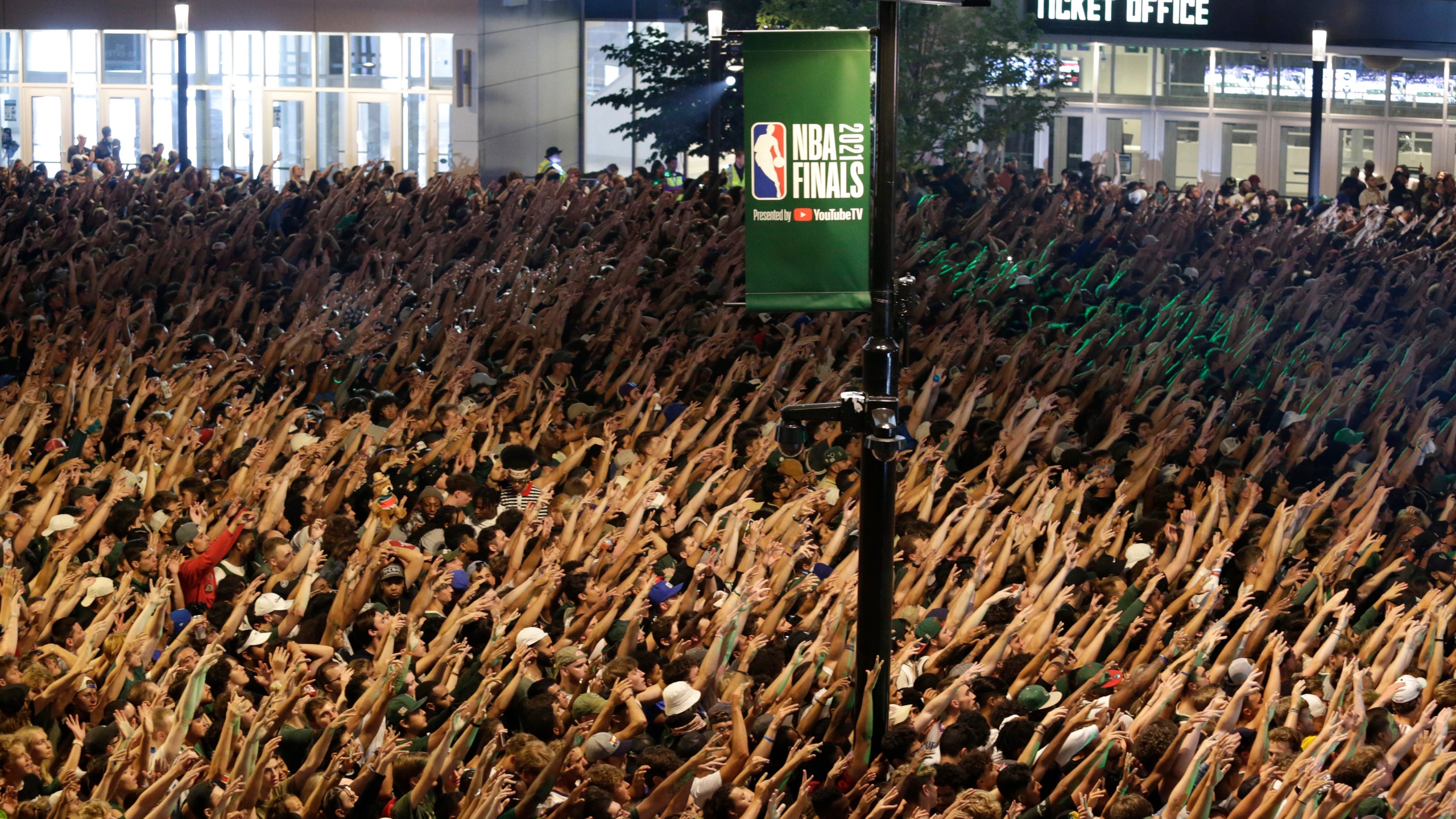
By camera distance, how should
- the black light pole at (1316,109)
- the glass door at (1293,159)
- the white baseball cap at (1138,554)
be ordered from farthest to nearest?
the glass door at (1293,159)
the black light pole at (1316,109)
the white baseball cap at (1138,554)

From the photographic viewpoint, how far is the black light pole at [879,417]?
8078mm

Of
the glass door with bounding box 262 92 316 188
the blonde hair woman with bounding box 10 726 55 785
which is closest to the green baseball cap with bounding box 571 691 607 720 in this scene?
the blonde hair woman with bounding box 10 726 55 785

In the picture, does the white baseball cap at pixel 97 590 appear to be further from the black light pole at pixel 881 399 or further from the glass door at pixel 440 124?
the glass door at pixel 440 124

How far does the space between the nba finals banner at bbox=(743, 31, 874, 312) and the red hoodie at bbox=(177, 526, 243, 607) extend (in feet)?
11.8

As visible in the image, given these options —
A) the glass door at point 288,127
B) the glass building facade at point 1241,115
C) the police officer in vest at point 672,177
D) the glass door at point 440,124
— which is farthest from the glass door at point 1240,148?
the glass door at point 288,127

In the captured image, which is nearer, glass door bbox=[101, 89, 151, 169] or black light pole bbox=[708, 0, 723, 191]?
black light pole bbox=[708, 0, 723, 191]

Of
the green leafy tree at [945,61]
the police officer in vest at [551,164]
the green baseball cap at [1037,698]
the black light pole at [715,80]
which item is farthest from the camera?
the police officer in vest at [551,164]

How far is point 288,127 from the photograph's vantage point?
36.0m

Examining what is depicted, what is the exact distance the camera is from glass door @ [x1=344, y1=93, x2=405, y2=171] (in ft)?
117

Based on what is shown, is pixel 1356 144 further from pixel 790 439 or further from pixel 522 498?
pixel 790 439

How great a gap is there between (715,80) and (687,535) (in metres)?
12.3

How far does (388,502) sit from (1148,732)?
4961mm

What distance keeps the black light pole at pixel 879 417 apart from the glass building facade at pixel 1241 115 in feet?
90.6

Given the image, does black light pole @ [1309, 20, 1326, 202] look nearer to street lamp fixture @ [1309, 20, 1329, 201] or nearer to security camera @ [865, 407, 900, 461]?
street lamp fixture @ [1309, 20, 1329, 201]
